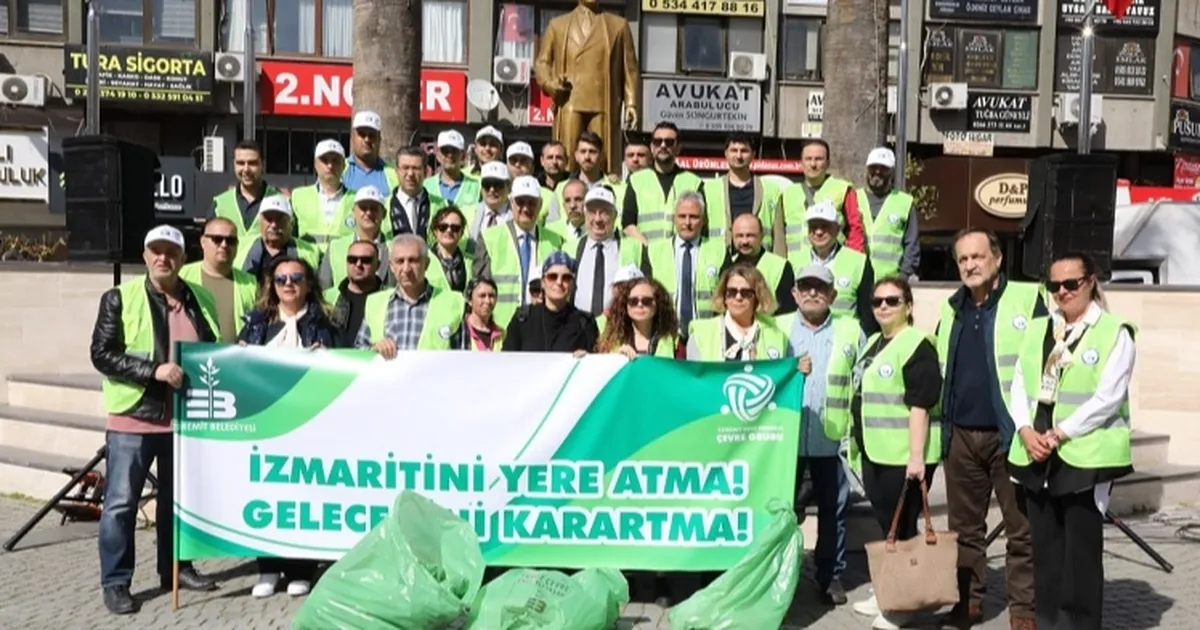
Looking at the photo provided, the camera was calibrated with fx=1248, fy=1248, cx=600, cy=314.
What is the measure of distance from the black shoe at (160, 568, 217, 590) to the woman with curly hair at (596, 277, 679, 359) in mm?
2500

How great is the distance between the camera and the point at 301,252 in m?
7.75

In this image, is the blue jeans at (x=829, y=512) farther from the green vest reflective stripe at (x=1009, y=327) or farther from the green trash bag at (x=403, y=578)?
the green trash bag at (x=403, y=578)

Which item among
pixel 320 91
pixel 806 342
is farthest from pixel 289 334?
pixel 320 91

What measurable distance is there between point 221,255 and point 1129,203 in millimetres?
13966

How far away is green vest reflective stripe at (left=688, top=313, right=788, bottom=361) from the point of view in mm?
6500

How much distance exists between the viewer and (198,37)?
29.3 metres

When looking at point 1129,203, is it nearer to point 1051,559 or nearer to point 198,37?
point 1051,559

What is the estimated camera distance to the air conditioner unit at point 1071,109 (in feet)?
108

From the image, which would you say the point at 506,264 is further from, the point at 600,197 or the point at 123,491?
the point at 123,491

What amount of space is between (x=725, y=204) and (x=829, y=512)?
9.12ft

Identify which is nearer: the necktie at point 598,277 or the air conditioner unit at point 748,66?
the necktie at point 598,277

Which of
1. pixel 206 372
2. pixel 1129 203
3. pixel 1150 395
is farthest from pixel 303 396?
pixel 1129 203

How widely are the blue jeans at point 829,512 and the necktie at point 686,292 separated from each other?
1477mm

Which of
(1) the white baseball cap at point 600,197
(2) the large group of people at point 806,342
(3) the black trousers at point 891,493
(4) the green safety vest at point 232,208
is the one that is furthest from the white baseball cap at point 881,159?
(4) the green safety vest at point 232,208
